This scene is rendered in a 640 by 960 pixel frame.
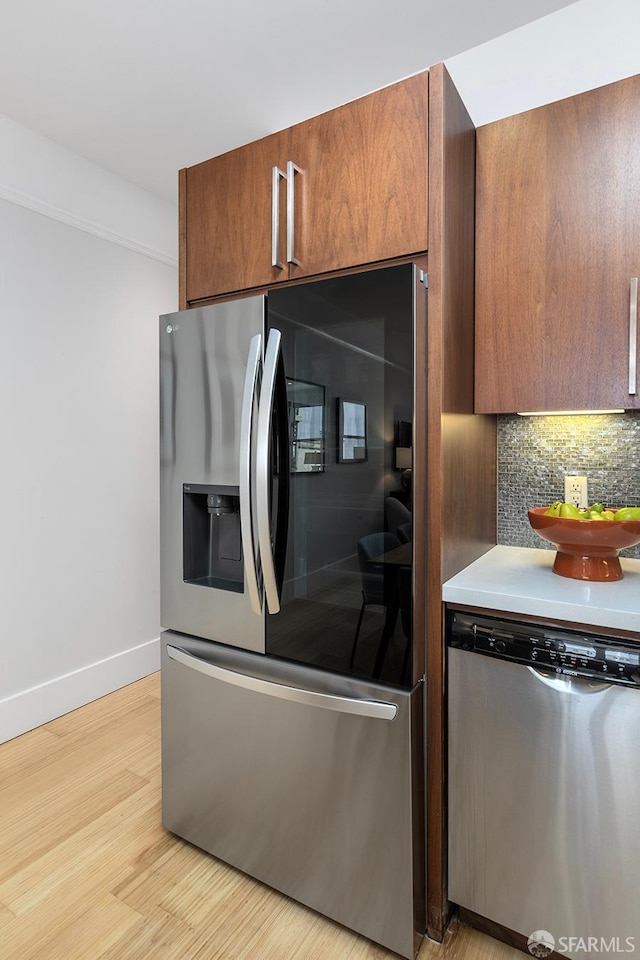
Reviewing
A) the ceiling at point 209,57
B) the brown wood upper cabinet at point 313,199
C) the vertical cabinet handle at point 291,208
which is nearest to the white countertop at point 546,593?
the brown wood upper cabinet at point 313,199

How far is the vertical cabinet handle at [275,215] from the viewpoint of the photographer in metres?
1.56

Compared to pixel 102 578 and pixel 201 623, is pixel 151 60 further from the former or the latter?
pixel 102 578

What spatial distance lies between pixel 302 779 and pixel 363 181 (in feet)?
5.42

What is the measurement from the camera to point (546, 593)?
4.38ft

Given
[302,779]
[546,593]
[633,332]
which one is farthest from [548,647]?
[633,332]

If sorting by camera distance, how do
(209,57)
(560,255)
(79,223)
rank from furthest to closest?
(79,223) < (209,57) < (560,255)

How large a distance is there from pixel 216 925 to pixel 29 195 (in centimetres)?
297

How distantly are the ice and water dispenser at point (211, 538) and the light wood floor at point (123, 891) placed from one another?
905mm

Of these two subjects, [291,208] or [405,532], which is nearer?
[405,532]

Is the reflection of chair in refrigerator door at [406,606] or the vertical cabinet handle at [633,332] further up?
the vertical cabinet handle at [633,332]

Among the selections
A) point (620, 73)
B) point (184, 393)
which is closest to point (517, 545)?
point (184, 393)

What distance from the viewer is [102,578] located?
2.89 metres

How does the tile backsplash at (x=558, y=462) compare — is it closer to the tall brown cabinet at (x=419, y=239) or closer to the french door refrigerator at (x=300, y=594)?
the tall brown cabinet at (x=419, y=239)

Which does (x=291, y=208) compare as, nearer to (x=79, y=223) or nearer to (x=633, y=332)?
(x=633, y=332)
